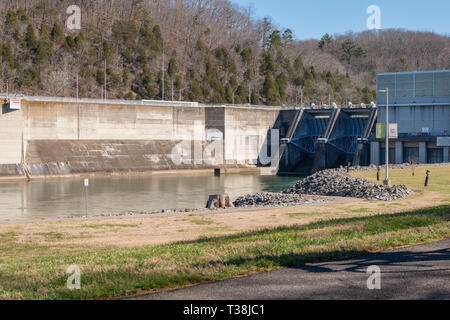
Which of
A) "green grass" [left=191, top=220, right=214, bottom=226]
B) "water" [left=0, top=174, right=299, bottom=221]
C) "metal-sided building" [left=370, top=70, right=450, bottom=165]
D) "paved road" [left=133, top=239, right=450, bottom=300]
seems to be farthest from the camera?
"metal-sided building" [left=370, top=70, right=450, bottom=165]

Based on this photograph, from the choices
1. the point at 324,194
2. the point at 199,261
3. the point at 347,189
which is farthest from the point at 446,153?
the point at 199,261

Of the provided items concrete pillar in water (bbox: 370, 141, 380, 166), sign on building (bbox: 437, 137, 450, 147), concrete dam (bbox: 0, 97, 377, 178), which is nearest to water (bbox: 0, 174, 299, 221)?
concrete dam (bbox: 0, 97, 377, 178)

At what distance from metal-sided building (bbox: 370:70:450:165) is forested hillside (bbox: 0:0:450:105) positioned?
3750cm

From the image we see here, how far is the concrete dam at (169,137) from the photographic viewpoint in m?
74.6

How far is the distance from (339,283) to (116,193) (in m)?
48.4

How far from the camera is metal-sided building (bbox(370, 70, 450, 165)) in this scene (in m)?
80.6

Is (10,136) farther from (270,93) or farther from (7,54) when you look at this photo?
(270,93)

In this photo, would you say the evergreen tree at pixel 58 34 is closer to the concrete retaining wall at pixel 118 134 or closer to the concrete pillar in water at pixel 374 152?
the concrete retaining wall at pixel 118 134

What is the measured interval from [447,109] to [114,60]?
61.7 metres

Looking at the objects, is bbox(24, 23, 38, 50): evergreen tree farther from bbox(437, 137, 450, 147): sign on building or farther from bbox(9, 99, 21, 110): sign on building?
bbox(437, 137, 450, 147): sign on building

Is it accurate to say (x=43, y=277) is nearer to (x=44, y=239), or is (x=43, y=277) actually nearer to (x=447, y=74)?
(x=44, y=239)

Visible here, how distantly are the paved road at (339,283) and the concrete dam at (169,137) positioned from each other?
64.4 metres

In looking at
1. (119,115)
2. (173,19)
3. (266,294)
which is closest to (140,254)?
(266,294)

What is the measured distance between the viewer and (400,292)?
9984mm
